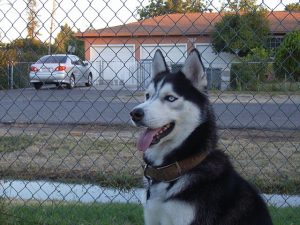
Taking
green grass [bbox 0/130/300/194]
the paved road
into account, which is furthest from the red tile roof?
the paved road

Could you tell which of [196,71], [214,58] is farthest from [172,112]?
[214,58]

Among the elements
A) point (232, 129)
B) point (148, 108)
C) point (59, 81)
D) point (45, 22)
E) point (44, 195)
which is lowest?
point (232, 129)

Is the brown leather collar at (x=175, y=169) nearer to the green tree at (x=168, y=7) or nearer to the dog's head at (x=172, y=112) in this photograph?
the dog's head at (x=172, y=112)

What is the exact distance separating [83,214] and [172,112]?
2.12 m

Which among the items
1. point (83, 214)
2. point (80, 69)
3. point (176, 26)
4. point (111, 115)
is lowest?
point (111, 115)

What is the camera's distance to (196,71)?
3.81m

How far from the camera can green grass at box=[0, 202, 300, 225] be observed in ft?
16.3

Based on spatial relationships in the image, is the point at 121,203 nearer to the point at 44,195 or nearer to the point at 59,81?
the point at 44,195

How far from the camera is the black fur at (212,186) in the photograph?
3393mm

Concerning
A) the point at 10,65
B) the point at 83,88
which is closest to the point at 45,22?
the point at 10,65

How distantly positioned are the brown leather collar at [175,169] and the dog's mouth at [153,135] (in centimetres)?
20

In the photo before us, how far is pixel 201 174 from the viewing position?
11.6 feet

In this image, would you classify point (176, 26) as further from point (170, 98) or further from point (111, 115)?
point (111, 115)

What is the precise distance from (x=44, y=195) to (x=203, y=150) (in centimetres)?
326
